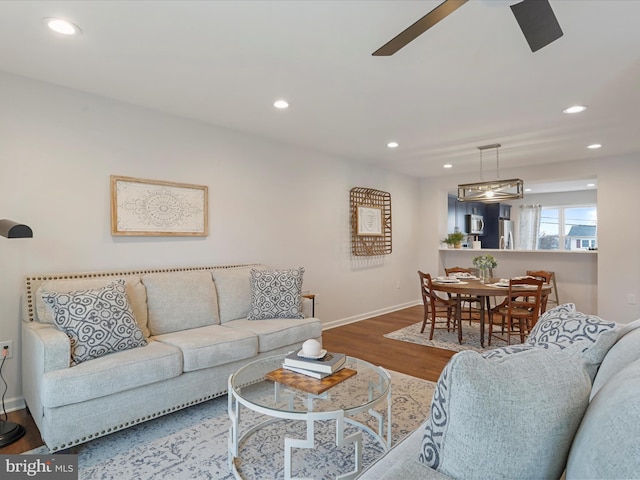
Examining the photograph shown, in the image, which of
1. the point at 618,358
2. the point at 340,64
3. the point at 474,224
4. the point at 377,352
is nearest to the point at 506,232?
the point at 474,224

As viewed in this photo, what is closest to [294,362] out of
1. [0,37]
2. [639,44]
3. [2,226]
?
[2,226]

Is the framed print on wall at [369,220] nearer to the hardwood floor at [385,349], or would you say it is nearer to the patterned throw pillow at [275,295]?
the hardwood floor at [385,349]

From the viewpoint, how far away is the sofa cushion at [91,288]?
256 centimetres

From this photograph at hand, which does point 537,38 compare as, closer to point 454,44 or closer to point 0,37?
point 454,44

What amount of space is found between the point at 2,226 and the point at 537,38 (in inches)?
121

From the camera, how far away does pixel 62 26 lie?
2113 mm

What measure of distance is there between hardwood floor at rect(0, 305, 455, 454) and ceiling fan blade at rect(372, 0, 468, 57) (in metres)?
2.67

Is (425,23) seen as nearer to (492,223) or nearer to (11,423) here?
(11,423)

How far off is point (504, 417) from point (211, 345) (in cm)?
220

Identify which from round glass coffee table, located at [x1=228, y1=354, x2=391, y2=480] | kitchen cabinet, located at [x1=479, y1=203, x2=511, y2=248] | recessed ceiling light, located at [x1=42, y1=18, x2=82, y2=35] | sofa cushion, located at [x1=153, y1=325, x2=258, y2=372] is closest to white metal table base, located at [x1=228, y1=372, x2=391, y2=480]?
round glass coffee table, located at [x1=228, y1=354, x2=391, y2=480]

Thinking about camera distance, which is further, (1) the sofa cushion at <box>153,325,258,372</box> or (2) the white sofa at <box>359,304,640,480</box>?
(1) the sofa cushion at <box>153,325,258,372</box>

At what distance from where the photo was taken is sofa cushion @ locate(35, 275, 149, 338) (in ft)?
8.41

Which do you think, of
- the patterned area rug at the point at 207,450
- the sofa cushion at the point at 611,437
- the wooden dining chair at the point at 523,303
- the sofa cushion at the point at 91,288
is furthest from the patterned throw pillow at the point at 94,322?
the wooden dining chair at the point at 523,303

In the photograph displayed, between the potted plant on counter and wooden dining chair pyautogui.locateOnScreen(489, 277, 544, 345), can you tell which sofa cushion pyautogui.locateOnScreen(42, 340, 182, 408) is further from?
the potted plant on counter
